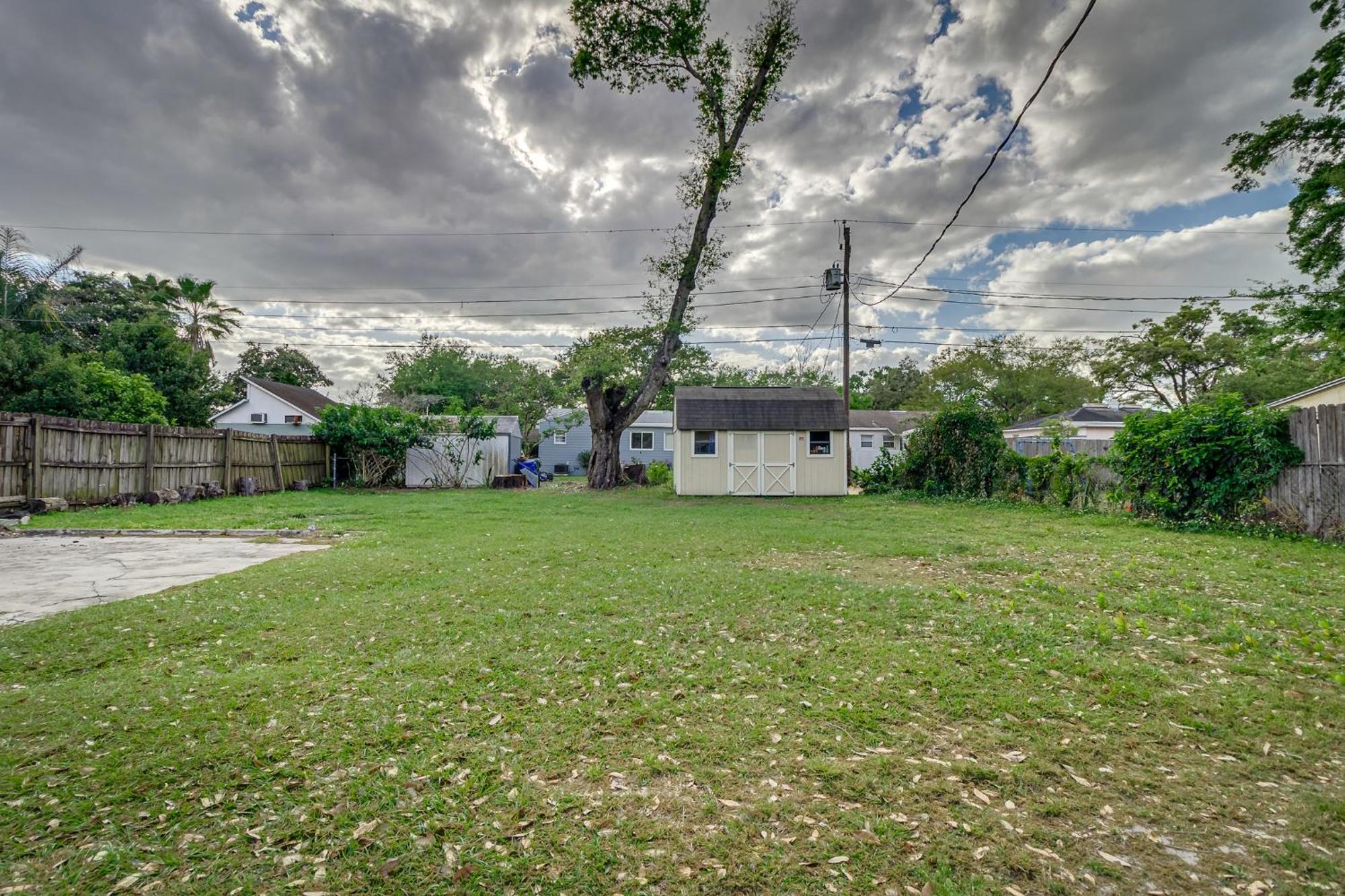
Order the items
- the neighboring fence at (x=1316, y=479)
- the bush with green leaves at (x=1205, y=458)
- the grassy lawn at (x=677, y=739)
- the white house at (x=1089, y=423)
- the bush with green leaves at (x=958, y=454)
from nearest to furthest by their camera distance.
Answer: the grassy lawn at (x=677, y=739)
the neighboring fence at (x=1316, y=479)
the bush with green leaves at (x=1205, y=458)
the bush with green leaves at (x=958, y=454)
the white house at (x=1089, y=423)

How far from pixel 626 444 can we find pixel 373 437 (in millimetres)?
14895

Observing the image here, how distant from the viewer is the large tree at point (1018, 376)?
33.1 meters

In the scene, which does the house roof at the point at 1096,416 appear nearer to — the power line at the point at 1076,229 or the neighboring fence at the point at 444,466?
the power line at the point at 1076,229

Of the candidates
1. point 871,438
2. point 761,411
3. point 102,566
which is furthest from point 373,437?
point 871,438

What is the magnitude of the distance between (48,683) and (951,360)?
3941 cm

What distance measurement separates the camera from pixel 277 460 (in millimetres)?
16562

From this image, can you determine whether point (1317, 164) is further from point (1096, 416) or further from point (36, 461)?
point (36, 461)

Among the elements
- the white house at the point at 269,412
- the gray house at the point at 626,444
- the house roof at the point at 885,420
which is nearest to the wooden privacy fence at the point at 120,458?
the white house at the point at 269,412

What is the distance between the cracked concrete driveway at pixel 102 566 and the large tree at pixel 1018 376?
110ft

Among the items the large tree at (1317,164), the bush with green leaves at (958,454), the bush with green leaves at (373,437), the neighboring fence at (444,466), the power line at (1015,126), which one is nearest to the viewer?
the power line at (1015,126)

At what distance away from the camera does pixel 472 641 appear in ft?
12.8

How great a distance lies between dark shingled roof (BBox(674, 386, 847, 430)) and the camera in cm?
1786

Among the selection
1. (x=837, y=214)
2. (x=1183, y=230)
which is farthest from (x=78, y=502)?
(x=1183, y=230)

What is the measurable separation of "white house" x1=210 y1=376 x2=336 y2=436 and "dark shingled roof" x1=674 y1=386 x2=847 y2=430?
2136cm
